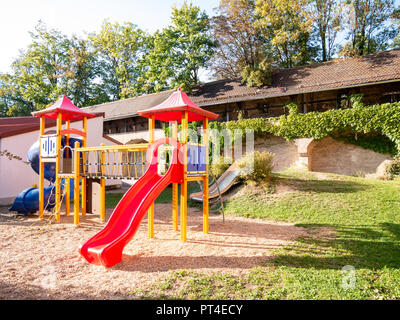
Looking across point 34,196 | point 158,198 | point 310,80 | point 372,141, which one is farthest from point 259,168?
point 310,80

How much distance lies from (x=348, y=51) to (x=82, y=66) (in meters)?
27.6

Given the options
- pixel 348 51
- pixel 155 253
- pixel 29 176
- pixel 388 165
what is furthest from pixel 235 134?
pixel 155 253

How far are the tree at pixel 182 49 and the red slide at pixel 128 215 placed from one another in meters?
18.2

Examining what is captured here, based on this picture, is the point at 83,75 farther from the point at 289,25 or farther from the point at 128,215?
the point at 128,215

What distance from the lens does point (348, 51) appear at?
17.9 meters

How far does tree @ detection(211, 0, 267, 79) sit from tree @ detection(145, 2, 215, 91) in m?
1.46

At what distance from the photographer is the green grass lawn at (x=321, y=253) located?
11.2 ft

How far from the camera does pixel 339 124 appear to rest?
13898 millimetres

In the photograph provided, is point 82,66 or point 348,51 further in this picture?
point 82,66

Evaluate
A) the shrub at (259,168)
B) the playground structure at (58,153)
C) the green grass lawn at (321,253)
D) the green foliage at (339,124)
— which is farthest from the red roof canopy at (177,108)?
the green foliage at (339,124)

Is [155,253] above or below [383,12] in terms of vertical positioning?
below

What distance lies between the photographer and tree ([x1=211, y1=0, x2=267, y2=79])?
23.1 m

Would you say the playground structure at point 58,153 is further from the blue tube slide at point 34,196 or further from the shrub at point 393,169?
the shrub at point 393,169

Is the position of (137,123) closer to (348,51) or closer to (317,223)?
(348,51)
